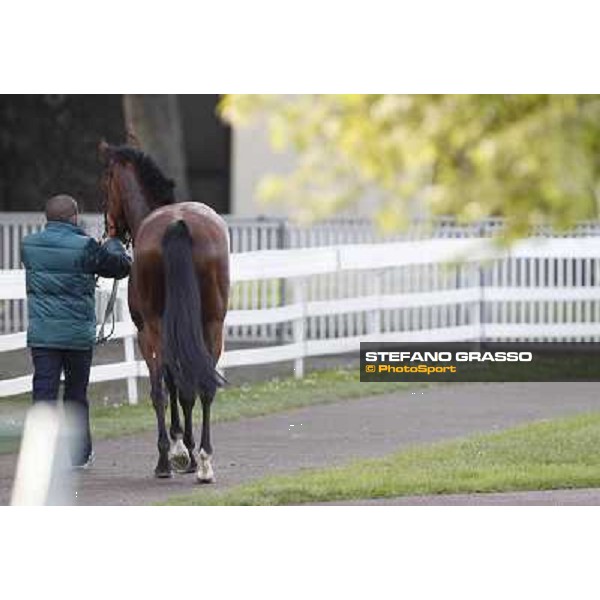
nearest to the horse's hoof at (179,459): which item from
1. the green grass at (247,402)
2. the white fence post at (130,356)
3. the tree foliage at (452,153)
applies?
the green grass at (247,402)

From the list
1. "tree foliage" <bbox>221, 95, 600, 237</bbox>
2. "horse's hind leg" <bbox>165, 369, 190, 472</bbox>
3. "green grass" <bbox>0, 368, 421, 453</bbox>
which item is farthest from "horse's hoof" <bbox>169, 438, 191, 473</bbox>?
"tree foliage" <bbox>221, 95, 600, 237</bbox>

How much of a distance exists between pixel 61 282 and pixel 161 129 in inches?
29.9

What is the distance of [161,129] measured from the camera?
9.70m

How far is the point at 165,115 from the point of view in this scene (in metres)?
9.54

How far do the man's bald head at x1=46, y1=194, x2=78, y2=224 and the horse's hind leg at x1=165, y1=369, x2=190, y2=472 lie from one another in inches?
30.8

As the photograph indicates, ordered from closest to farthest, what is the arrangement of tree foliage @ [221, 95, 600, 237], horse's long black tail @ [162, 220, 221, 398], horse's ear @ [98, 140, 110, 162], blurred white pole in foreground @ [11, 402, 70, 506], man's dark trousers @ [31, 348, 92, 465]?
tree foliage @ [221, 95, 600, 237] < blurred white pole in foreground @ [11, 402, 70, 506] < horse's long black tail @ [162, 220, 221, 398] < man's dark trousers @ [31, 348, 92, 465] < horse's ear @ [98, 140, 110, 162]

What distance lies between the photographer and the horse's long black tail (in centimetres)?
963

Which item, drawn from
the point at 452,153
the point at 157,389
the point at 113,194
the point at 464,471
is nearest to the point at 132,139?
the point at 113,194

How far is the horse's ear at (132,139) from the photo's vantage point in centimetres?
991

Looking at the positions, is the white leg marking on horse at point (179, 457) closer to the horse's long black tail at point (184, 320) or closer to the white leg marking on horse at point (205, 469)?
the white leg marking on horse at point (205, 469)

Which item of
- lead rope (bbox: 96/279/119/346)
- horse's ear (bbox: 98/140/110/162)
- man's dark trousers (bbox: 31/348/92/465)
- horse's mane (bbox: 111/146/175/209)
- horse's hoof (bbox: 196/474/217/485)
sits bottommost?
horse's hoof (bbox: 196/474/217/485)

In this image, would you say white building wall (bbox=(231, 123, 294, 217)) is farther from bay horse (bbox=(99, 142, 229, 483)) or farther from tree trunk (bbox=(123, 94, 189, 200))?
tree trunk (bbox=(123, 94, 189, 200))

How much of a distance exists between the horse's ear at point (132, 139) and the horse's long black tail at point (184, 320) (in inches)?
19.0
